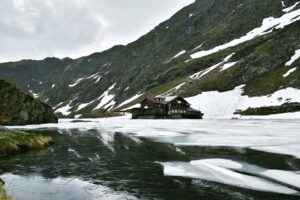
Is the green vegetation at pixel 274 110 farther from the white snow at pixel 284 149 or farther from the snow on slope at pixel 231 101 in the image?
the white snow at pixel 284 149

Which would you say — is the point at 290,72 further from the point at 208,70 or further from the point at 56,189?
the point at 56,189

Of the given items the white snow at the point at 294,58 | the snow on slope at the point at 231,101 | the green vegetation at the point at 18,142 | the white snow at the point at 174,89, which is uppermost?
the white snow at the point at 294,58

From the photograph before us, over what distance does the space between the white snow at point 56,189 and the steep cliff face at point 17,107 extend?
3038 inches

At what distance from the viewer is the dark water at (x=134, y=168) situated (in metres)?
20.9

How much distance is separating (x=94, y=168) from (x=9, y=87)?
80.7 meters

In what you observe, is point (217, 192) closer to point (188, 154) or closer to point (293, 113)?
point (188, 154)

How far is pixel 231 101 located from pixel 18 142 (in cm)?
9636

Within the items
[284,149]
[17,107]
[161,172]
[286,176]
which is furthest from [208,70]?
[286,176]

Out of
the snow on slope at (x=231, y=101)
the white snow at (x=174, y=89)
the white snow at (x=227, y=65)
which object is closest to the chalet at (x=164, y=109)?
the snow on slope at (x=231, y=101)

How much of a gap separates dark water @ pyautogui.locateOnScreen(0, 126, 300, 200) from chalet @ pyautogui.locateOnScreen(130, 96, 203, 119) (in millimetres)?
87623

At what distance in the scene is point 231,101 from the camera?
422 feet

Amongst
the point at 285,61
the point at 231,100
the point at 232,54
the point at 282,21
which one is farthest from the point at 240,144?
the point at 282,21

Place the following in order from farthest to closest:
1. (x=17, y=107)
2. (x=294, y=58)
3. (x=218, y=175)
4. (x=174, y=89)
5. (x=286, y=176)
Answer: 1. (x=174, y=89)
2. (x=294, y=58)
3. (x=17, y=107)
4. (x=218, y=175)
5. (x=286, y=176)

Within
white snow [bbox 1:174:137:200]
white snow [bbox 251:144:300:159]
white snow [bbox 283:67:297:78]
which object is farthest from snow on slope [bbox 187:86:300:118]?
white snow [bbox 1:174:137:200]
